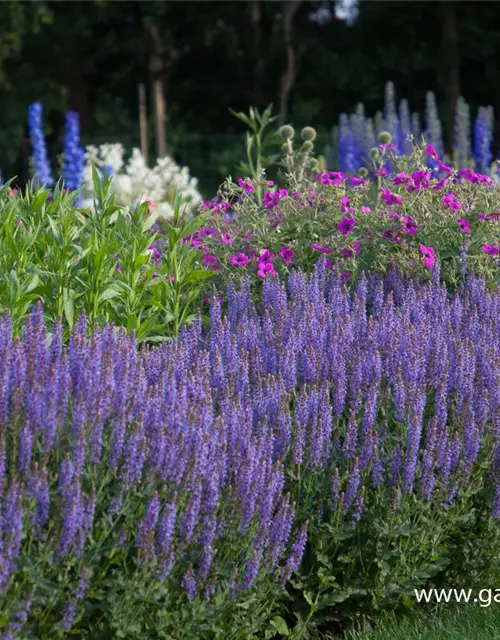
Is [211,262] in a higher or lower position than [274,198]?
lower

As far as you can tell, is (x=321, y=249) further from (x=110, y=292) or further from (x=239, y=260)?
(x=110, y=292)

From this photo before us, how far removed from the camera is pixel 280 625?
346 centimetres

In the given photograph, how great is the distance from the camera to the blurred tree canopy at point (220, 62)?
20250mm

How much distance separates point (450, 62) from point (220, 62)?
4988mm

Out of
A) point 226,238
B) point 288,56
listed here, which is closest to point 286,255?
point 226,238

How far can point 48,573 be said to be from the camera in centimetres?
298

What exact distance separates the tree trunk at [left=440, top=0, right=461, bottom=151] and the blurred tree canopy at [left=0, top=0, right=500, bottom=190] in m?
0.03

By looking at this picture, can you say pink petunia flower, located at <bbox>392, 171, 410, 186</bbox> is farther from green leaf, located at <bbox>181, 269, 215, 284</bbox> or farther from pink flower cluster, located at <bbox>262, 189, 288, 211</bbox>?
green leaf, located at <bbox>181, 269, 215, 284</bbox>

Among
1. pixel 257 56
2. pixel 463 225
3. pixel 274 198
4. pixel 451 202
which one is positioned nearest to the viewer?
pixel 463 225

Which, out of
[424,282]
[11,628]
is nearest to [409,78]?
[424,282]

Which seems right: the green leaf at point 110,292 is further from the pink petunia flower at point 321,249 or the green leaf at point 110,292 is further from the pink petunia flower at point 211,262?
the pink petunia flower at point 321,249

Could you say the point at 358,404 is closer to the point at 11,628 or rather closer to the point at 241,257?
the point at 11,628

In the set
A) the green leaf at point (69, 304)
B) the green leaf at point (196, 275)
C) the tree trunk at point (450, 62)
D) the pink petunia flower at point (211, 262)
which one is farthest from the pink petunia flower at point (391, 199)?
the tree trunk at point (450, 62)

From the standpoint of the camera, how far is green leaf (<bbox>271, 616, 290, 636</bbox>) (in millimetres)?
3441
